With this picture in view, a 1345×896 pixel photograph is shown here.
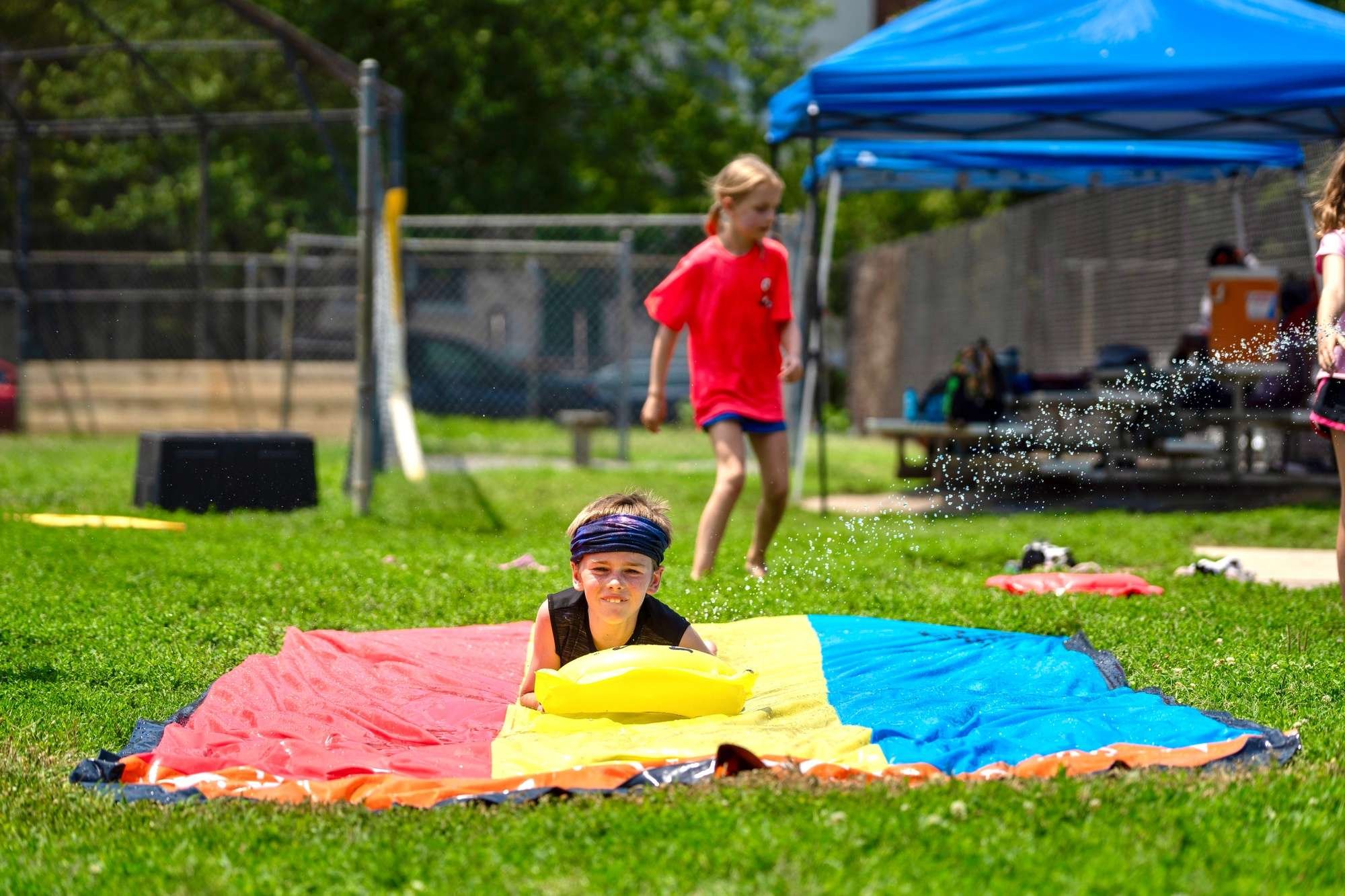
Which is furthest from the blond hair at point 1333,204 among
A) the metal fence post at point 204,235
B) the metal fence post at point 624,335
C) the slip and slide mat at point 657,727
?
the metal fence post at point 204,235

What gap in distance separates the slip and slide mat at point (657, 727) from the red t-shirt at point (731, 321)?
1562mm

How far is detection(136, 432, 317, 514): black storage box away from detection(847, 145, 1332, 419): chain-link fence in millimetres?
7314

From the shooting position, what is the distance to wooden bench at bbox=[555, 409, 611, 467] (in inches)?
503

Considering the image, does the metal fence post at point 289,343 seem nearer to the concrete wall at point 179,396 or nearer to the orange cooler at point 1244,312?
the concrete wall at point 179,396

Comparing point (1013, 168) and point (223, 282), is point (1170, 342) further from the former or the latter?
point (223, 282)

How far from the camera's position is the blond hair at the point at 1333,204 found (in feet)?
18.0

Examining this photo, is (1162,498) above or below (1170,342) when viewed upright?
below

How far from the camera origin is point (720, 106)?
24984 millimetres

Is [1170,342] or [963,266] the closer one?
[1170,342]

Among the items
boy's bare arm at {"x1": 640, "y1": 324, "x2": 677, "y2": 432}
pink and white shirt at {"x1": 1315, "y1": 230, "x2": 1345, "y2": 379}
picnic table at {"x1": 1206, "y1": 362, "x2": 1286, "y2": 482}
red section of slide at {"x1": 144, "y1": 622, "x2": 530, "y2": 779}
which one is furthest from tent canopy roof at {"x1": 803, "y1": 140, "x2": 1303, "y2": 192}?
red section of slide at {"x1": 144, "y1": 622, "x2": 530, "y2": 779}

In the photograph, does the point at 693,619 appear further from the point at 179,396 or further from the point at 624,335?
the point at 179,396

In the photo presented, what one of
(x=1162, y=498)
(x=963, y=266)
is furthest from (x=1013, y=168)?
(x=963, y=266)

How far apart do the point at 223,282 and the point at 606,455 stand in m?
5.55

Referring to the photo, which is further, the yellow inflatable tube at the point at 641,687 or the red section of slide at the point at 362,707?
the yellow inflatable tube at the point at 641,687
